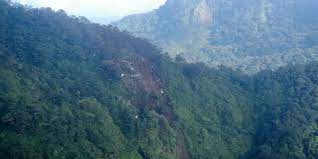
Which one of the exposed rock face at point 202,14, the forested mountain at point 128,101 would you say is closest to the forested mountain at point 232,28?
the exposed rock face at point 202,14

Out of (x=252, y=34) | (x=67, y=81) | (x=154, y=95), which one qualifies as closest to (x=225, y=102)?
A: (x=154, y=95)

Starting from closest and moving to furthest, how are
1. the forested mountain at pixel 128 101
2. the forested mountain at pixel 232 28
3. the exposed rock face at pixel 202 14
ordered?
1. the forested mountain at pixel 128 101
2. the forested mountain at pixel 232 28
3. the exposed rock face at pixel 202 14

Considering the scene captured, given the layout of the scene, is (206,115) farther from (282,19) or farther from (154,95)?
(282,19)

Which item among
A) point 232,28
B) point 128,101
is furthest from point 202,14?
point 128,101

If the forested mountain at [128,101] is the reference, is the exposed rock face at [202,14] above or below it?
above

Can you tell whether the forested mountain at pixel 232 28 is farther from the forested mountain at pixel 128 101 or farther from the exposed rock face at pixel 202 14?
the forested mountain at pixel 128 101

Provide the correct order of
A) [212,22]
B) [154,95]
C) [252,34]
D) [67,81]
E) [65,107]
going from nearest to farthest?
[65,107] < [67,81] < [154,95] < [252,34] < [212,22]
